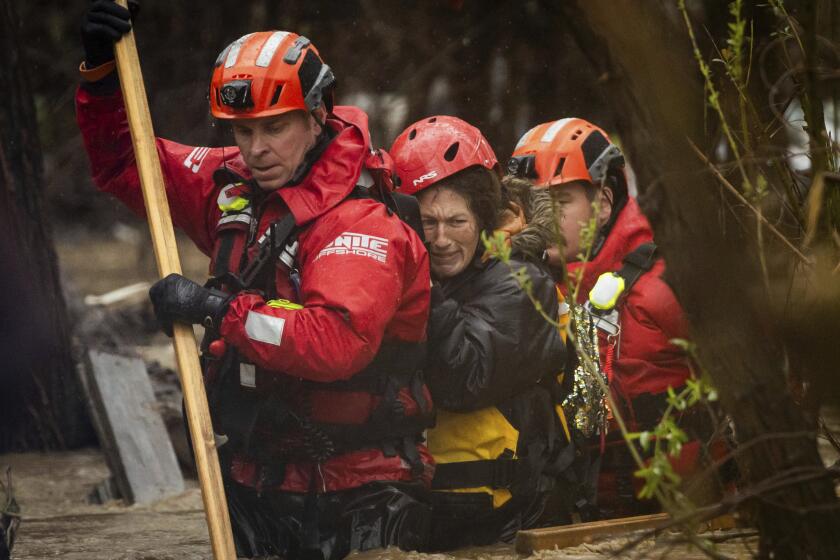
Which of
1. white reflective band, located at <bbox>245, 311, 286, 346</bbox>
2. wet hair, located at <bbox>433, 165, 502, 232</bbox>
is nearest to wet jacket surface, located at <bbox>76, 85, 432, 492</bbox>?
white reflective band, located at <bbox>245, 311, 286, 346</bbox>

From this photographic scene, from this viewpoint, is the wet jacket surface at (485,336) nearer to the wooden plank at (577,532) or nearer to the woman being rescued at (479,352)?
the woman being rescued at (479,352)

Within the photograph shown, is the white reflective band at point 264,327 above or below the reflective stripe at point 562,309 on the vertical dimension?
above

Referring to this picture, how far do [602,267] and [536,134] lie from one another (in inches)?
26.3

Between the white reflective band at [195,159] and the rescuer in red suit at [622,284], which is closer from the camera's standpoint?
the white reflective band at [195,159]

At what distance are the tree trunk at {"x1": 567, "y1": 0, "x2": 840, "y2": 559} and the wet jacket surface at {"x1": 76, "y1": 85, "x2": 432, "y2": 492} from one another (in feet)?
4.36

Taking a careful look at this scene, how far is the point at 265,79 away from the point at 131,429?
3166 mm

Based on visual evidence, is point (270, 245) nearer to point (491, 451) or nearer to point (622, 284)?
point (491, 451)

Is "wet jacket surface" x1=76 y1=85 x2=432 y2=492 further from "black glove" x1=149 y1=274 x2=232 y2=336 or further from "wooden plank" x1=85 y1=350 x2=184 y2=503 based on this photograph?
"wooden plank" x1=85 y1=350 x2=184 y2=503

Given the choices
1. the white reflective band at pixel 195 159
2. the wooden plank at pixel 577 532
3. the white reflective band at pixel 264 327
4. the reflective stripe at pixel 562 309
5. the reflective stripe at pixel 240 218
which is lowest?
the wooden plank at pixel 577 532

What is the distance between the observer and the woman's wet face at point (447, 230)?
466 centimetres

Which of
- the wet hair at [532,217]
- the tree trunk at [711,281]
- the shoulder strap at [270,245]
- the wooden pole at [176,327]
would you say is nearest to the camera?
the tree trunk at [711,281]

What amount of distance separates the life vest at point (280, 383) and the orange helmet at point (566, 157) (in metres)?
1.00

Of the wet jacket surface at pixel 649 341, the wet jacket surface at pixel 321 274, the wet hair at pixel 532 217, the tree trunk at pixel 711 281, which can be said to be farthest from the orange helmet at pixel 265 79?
the tree trunk at pixel 711 281

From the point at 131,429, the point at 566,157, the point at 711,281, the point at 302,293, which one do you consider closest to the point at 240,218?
the point at 302,293
